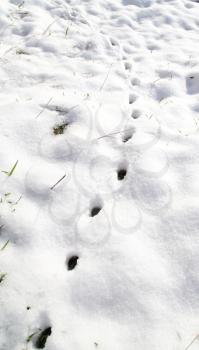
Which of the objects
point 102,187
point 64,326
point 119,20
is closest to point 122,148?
point 102,187

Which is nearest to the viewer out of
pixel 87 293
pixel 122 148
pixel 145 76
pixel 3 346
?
pixel 3 346

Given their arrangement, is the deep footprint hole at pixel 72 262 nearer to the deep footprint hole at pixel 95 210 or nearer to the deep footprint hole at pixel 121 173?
the deep footprint hole at pixel 95 210

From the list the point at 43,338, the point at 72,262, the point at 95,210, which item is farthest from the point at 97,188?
the point at 43,338

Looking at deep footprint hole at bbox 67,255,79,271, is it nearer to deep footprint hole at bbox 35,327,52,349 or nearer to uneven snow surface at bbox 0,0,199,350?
uneven snow surface at bbox 0,0,199,350

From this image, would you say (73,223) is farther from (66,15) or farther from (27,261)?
(66,15)

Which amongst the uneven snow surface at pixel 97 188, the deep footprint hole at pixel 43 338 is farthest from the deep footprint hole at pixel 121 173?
the deep footprint hole at pixel 43 338

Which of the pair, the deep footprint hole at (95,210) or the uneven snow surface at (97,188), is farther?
the deep footprint hole at (95,210)

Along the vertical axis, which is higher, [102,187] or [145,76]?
[145,76]
